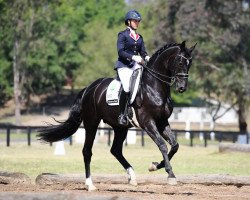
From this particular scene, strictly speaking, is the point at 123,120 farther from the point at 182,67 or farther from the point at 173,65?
the point at 182,67

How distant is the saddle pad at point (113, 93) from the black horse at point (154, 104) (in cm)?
13

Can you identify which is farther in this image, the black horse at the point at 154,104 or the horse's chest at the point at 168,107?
the horse's chest at the point at 168,107

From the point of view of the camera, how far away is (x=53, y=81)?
84.8 m

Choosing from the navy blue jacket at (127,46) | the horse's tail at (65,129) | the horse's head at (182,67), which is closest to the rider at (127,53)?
the navy blue jacket at (127,46)

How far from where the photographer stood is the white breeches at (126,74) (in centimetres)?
1532

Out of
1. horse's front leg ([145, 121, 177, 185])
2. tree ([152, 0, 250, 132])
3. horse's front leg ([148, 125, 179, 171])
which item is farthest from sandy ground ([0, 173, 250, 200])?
tree ([152, 0, 250, 132])

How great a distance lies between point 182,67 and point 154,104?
0.92 meters

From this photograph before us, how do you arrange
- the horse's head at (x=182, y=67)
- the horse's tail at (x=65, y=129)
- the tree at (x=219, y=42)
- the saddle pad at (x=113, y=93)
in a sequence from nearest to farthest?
the horse's head at (x=182, y=67) → the saddle pad at (x=113, y=93) → the horse's tail at (x=65, y=129) → the tree at (x=219, y=42)

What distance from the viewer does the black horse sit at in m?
14.5

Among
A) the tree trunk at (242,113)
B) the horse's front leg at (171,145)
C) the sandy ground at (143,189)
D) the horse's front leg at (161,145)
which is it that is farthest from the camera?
the tree trunk at (242,113)

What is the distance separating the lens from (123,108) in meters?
15.3

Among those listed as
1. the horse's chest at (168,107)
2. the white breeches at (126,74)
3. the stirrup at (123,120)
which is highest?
the white breeches at (126,74)

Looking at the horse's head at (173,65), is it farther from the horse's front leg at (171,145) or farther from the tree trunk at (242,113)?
the tree trunk at (242,113)

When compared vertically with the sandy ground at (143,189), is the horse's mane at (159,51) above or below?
above
